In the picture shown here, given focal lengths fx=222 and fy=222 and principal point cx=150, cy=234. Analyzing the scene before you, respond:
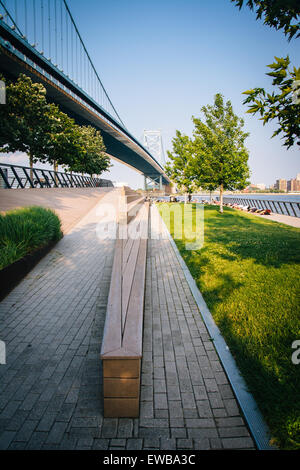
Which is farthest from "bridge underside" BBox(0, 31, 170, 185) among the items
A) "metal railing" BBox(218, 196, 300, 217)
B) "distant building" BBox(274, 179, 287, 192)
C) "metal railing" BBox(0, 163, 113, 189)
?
"distant building" BBox(274, 179, 287, 192)

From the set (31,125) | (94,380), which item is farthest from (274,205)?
(94,380)

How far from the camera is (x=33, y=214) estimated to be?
277 inches

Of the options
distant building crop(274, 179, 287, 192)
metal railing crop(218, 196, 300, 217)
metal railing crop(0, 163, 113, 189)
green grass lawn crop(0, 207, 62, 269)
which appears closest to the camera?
green grass lawn crop(0, 207, 62, 269)

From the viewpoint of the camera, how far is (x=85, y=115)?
126 feet

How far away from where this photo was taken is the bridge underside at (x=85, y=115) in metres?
23.8

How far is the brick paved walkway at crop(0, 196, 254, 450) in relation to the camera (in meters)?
1.95

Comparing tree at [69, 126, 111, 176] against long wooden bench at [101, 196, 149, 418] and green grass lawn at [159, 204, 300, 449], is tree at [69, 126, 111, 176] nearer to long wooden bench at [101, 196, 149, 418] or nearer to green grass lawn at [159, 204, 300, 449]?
green grass lawn at [159, 204, 300, 449]

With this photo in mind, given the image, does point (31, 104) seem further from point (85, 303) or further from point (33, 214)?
point (85, 303)

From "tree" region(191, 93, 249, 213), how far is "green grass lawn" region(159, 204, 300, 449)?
12.6 metres

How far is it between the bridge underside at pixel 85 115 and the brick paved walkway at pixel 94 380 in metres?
21.6

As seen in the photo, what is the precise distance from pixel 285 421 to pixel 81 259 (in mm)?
5843

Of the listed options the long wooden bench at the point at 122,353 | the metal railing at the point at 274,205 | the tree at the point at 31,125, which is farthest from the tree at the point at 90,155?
the long wooden bench at the point at 122,353

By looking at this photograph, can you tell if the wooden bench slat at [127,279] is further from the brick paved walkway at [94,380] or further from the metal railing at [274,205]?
the metal railing at [274,205]
